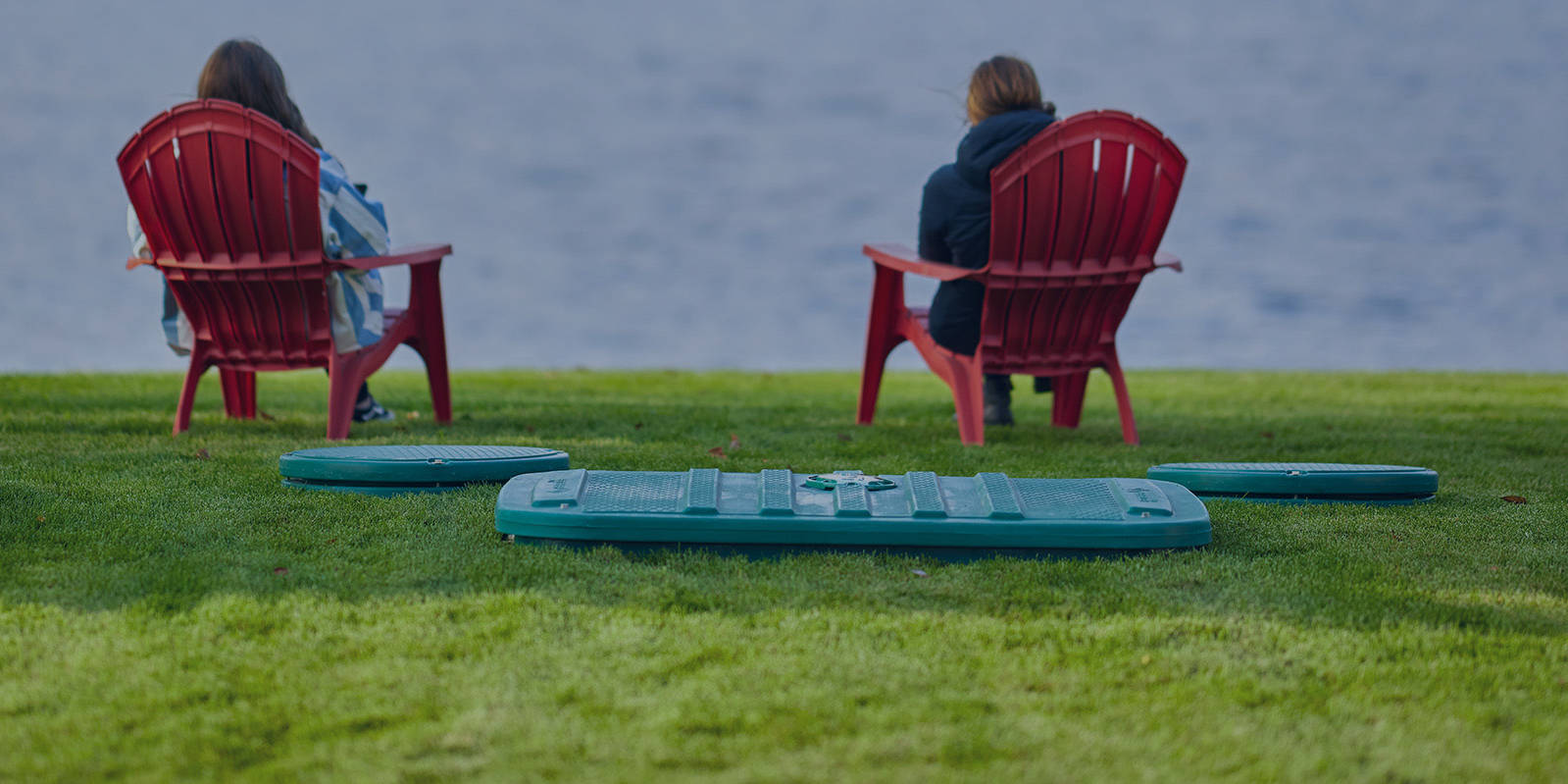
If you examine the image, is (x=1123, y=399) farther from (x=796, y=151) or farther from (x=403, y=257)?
(x=796, y=151)

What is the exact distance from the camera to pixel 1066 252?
404 cm

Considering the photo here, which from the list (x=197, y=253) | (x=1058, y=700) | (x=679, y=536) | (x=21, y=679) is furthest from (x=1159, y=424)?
(x=21, y=679)

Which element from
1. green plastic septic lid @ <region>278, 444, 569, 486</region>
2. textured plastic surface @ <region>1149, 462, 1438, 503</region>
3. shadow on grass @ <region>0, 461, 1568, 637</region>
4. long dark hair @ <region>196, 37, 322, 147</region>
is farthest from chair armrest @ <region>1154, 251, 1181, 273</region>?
long dark hair @ <region>196, 37, 322, 147</region>

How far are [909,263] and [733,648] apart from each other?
2.66 m

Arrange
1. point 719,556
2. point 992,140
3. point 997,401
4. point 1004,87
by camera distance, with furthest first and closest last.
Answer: point 997,401
point 1004,87
point 992,140
point 719,556

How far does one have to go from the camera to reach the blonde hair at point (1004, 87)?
4281 millimetres

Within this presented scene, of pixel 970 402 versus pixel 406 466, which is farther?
pixel 970 402

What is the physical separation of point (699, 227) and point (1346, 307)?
1397 centimetres

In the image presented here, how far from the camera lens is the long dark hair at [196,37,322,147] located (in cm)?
399

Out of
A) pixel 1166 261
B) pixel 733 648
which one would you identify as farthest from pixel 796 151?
pixel 733 648

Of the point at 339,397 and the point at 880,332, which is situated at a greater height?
the point at 880,332

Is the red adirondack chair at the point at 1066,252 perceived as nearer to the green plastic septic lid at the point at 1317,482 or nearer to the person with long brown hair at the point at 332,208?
the green plastic septic lid at the point at 1317,482

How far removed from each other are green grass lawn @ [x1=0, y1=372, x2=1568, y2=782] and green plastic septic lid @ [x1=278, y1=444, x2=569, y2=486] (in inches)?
3.0

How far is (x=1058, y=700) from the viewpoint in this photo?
1.63 m
